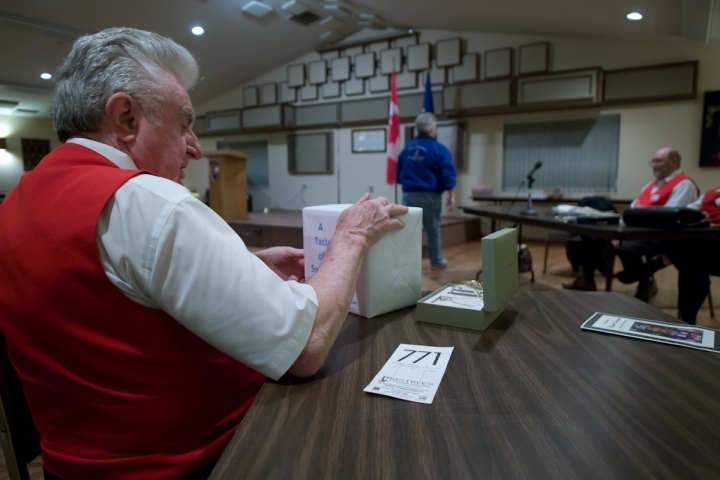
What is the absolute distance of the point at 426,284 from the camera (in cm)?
366

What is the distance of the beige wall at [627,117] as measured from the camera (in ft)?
17.0

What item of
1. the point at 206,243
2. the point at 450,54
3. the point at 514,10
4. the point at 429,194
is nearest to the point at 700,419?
the point at 206,243

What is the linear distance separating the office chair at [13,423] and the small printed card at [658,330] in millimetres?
1072

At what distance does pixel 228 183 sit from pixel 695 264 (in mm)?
5547

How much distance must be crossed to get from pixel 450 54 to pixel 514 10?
4.73 feet

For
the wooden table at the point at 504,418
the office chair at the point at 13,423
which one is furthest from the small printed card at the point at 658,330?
the office chair at the point at 13,423

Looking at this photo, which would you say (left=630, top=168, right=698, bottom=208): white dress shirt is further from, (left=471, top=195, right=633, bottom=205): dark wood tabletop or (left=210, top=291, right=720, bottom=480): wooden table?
(left=210, top=291, right=720, bottom=480): wooden table

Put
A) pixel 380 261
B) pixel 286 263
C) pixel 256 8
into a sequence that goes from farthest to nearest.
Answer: pixel 256 8 → pixel 286 263 → pixel 380 261

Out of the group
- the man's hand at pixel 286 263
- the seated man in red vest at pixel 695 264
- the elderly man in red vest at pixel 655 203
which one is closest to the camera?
the man's hand at pixel 286 263

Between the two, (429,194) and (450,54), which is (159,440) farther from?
(450,54)

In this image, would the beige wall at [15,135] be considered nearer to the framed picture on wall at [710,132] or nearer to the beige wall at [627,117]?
the beige wall at [627,117]

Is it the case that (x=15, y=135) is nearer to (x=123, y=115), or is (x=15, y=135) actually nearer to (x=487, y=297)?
(x=123, y=115)

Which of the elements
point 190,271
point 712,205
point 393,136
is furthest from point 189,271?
point 393,136

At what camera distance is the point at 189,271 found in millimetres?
581
